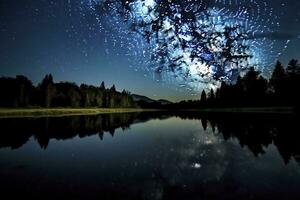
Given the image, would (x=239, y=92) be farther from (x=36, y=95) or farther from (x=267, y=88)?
(x=36, y=95)

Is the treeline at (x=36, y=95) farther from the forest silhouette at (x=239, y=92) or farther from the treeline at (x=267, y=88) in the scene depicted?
the treeline at (x=267, y=88)

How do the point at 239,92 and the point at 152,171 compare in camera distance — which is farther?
the point at 239,92

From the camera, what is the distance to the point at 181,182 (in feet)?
52.2

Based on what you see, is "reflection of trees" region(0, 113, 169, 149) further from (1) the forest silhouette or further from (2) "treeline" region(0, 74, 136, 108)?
(2) "treeline" region(0, 74, 136, 108)

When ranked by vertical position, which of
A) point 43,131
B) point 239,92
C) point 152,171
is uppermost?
point 239,92

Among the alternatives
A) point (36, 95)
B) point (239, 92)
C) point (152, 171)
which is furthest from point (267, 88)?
point (152, 171)

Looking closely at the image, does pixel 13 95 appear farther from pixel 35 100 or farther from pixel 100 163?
pixel 100 163

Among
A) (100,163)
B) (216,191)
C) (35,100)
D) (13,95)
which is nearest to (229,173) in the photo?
(216,191)

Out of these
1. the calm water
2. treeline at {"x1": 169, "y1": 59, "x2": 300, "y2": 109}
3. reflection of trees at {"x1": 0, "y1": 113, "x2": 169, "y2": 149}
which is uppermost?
treeline at {"x1": 169, "y1": 59, "x2": 300, "y2": 109}

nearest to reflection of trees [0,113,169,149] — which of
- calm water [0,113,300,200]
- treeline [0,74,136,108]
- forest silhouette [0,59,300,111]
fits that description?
calm water [0,113,300,200]

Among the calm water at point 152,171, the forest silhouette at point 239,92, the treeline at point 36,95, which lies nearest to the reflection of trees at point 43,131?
the calm water at point 152,171

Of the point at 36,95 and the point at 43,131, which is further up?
the point at 36,95

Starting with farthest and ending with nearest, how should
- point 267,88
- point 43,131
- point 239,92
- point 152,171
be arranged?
point 239,92, point 267,88, point 43,131, point 152,171

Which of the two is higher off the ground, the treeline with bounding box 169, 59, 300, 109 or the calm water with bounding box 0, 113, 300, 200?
the treeline with bounding box 169, 59, 300, 109
